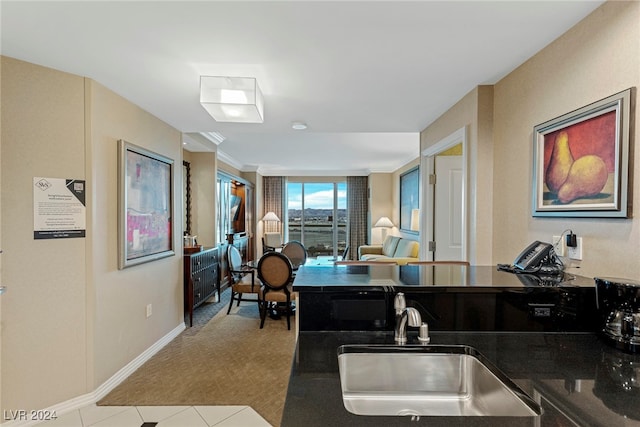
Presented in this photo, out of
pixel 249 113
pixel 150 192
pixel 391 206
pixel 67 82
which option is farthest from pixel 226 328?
pixel 391 206

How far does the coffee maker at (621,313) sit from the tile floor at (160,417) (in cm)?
193

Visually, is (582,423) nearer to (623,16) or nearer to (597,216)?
(597,216)

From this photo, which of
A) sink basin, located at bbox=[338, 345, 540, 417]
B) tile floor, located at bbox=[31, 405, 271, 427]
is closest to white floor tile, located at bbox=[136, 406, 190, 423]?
tile floor, located at bbox=[31, 405, 271, 427]

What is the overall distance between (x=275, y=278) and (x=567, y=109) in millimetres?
3067

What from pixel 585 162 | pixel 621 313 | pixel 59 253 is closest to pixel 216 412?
pixel 59 253

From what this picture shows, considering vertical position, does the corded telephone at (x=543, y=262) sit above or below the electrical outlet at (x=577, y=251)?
below

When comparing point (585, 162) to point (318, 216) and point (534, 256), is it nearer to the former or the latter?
point (534, 256)

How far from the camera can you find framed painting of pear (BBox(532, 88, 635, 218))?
1271 mm

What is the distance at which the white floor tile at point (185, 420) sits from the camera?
2046 millimetres

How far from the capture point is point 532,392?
86cm

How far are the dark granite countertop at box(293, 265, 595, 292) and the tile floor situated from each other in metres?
1.25

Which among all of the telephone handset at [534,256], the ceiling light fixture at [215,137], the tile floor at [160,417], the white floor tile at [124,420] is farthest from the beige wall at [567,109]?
the ceiling light fixture at [215,137]

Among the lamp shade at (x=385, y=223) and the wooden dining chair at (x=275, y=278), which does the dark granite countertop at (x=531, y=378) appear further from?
the lamp shade at (x=385, y=223)

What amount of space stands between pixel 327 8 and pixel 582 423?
5.54 feet
